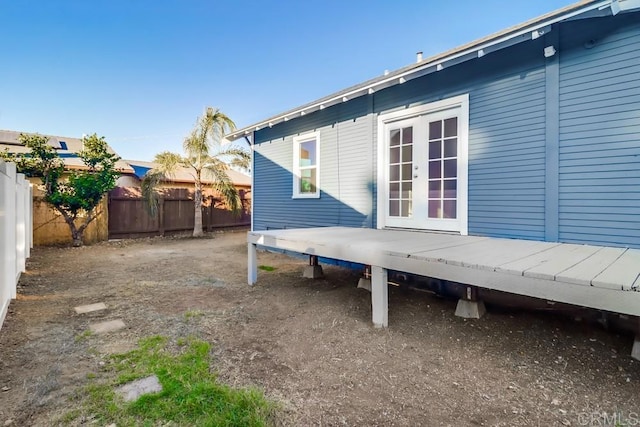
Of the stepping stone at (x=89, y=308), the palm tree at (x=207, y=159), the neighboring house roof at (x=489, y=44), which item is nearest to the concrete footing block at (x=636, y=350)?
the neighboring house roof at (x=489, y=44)

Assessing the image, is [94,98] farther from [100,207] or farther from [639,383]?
[639,383]

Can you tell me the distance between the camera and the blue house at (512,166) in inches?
98.0

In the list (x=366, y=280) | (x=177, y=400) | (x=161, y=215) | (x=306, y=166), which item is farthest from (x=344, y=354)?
(x=161, y=215)

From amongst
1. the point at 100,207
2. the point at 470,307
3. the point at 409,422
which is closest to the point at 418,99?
the point at 470,307

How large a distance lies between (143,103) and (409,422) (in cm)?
1422

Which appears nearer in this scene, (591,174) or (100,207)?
(591,174)

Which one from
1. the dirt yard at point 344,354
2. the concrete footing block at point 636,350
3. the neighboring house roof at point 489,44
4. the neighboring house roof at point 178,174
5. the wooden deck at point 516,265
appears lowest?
the dirt yard at point 344,354

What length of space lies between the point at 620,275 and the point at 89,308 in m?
4.77

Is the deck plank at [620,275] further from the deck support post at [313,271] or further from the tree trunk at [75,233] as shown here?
the tree trunk at [75,233]

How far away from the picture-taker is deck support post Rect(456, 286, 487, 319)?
309 centimetres

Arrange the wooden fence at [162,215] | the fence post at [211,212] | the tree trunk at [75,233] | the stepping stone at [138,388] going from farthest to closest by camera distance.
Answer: the fence post at [211,212], the wooden fence at [162,215], the tree trunk at [75,233], the stepping stone at [138,388]

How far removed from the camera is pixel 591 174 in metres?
3.22

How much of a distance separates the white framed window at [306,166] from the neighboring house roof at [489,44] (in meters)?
0.89

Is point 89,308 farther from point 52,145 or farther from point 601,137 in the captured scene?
point 52,145
